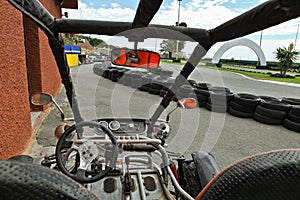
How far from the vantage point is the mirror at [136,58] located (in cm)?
166

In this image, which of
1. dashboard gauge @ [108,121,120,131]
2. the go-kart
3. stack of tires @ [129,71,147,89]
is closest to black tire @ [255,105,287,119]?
the go-kart

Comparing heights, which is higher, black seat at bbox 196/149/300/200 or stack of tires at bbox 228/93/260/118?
black seat at bbox 196/149/300/200

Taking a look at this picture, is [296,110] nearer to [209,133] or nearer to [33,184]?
[209,133]

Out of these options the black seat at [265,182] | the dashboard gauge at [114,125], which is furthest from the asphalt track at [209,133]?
the black seat at [265,182]

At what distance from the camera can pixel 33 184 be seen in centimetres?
46

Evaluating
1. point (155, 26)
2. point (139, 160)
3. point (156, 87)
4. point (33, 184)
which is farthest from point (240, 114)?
point (33, 184)

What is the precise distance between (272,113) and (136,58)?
4955 mm

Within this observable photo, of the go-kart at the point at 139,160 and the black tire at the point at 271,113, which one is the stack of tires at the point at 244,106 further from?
the go-kart at the point at 139,160


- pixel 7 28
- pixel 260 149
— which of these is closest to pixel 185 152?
pixel 260 149

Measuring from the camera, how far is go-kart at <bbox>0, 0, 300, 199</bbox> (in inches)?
20.0

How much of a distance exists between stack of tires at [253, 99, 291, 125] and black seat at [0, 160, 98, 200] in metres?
5.83

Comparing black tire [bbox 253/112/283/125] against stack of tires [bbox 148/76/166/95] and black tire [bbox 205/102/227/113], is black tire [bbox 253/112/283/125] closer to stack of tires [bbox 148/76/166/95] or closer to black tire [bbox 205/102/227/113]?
black tire [bbox 205/102/227/113]

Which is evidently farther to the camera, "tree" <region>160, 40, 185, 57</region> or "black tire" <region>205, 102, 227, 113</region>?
"black tire" <region>205, 102, 227, 113</region>

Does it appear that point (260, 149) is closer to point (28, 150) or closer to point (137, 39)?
point (137, 39)
